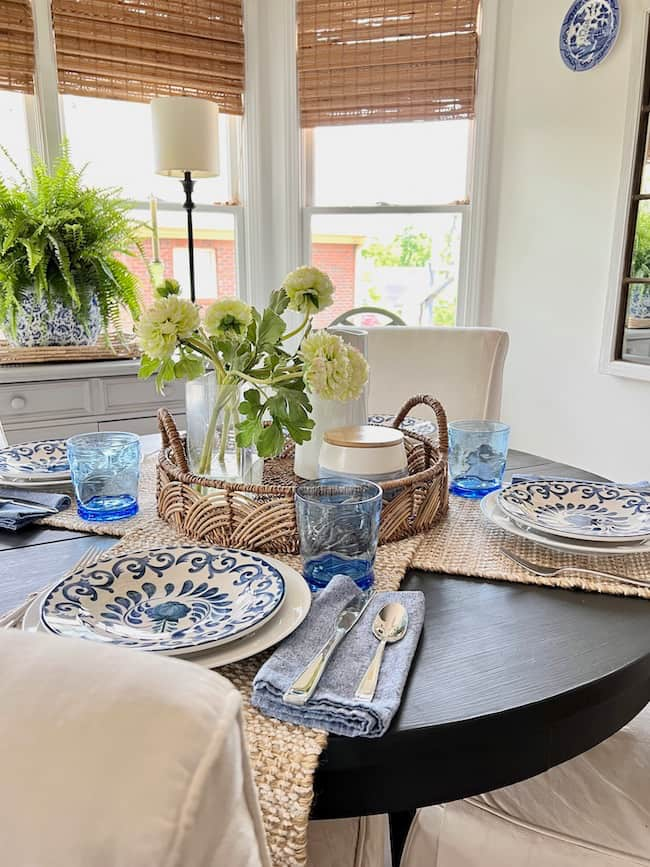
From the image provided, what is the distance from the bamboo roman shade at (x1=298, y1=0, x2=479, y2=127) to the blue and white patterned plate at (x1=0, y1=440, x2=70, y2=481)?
7.42 feet

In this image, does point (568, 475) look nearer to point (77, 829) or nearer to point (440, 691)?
point (440, 691)

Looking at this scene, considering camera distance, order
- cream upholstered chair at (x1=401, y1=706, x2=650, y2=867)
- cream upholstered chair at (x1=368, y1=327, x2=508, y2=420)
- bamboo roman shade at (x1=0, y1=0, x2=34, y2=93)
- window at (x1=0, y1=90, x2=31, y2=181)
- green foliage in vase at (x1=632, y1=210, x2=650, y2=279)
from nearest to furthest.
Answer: cream upholstered chair at (x1=401, y1=706, x2=650, y2=867)
cream upholstered chair at (x1=368, y1=327, x2=508, y2=420)
green foliage in vase at (x1=632, y1=210, x2=650, y2=279)
bamboo roman shade at (x1=0, y1=0, x2=34, y2=93)
window at (x1=0, y1=90, x2=31, y2=181)

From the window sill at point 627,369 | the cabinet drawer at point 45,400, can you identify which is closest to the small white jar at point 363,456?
the cabinet drawer at point 45,400

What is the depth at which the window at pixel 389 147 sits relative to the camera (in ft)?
9.43

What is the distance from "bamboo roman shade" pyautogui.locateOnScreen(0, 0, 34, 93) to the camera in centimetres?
261

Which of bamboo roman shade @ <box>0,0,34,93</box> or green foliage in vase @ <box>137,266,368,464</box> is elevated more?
bamboo roman shade @ <box>0,0,34,93</box>

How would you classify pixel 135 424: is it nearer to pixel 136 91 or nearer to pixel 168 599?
pixel 136 91

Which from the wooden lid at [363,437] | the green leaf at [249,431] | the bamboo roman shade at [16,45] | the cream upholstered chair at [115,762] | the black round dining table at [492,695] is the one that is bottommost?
the black round dining table at [492,695]

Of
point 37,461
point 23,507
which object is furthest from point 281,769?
point 37,461

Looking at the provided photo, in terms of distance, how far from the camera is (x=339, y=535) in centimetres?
83

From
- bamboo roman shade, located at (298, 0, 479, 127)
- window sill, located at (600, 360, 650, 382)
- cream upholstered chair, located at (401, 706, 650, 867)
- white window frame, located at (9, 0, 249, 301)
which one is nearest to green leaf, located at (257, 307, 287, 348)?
cream upholstered chair, located at (401, 706, 650, 867)

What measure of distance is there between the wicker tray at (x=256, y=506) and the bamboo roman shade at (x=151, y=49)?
2335mm

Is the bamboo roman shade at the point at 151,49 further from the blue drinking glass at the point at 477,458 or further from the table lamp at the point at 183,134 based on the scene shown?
the blue drinking glass at the point at 477,458

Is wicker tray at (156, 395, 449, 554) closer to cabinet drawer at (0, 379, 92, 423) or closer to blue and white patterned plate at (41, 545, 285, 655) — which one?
blue and white patterned plate at (41, 545, 285, 655)
